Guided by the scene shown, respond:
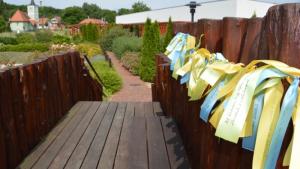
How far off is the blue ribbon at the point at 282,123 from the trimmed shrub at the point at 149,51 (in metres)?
12.0

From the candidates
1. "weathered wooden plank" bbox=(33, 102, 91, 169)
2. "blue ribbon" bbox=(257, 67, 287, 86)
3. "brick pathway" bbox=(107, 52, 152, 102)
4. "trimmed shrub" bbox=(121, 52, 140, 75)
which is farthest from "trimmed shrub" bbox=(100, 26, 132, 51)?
"blue ribbon" bbox=(257, 67, 287, 86)

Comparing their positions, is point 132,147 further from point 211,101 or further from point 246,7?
point 246,7

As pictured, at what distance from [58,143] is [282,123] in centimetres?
280

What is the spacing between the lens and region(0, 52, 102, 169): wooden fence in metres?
2.70

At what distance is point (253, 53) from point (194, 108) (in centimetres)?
85

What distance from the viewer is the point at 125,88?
1170cm

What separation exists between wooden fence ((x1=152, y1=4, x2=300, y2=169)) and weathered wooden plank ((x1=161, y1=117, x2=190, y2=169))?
106mm

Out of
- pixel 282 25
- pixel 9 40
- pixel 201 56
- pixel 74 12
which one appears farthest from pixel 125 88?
pixel 74 12

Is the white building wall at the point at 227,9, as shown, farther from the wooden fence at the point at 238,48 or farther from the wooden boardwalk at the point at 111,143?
the wooden fence at the point at 238,48

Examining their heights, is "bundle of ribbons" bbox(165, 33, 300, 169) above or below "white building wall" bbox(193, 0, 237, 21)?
below

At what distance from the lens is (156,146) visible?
3.29 m

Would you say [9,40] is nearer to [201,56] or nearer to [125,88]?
[125,88]

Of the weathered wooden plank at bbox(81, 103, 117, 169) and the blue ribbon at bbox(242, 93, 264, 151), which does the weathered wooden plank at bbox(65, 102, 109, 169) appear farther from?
the blue ribbon at bbox(242, 93, 264, 151)

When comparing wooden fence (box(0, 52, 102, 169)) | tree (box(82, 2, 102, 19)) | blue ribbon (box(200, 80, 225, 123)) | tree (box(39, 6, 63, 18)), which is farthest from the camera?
tree (box(39, 6, 63, 18))
